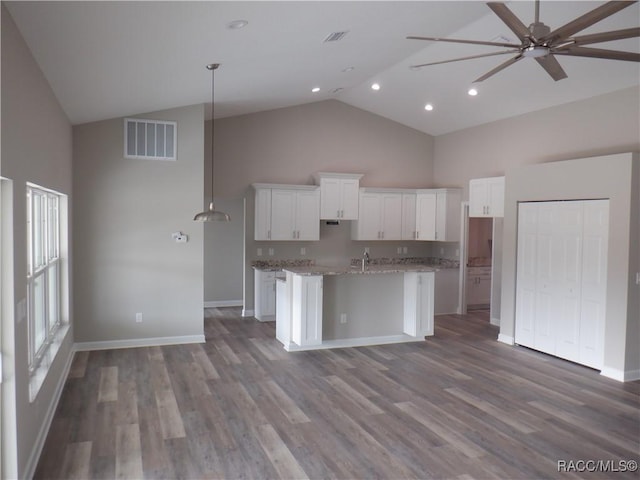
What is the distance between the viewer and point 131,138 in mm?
6203

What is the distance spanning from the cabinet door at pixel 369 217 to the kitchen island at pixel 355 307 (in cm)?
211

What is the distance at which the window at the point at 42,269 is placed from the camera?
149 inches

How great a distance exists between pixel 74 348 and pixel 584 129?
7157 mm

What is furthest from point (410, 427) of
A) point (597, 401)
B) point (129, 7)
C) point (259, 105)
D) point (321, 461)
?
point (259, 105)

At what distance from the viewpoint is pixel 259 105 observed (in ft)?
25.2

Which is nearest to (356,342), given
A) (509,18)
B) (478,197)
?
(478,197)

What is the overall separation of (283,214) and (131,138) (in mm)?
2833

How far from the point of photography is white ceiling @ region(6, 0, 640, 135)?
10.6ft

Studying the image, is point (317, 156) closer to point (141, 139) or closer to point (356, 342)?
point (141, 139)


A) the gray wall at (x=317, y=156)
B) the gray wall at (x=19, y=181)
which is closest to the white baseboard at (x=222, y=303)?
the gray wall at (x=317, y=156)

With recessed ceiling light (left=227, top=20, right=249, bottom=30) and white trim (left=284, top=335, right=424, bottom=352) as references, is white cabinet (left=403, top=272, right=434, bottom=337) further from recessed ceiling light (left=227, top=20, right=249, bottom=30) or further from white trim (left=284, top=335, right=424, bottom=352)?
recessed ceiling light (left=227, top=20, right=249, bottom=30)

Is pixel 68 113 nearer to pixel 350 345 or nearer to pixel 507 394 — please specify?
pixel 350 345

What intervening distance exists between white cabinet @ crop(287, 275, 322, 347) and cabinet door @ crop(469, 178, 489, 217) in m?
3.38

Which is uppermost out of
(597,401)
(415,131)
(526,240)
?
(415,131)
